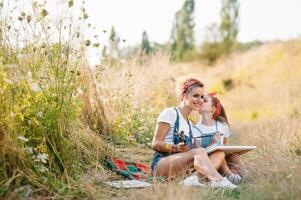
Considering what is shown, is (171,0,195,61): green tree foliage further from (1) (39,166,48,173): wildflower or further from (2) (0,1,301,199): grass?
(1) (39,166,48,173): wildflower

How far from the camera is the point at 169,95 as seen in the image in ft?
35.1

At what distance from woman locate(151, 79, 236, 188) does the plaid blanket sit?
0.79 feet

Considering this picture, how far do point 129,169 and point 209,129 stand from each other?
965 millimetres

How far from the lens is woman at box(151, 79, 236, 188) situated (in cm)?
522

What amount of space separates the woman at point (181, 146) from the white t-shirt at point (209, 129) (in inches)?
15.1

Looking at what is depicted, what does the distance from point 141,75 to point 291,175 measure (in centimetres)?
631

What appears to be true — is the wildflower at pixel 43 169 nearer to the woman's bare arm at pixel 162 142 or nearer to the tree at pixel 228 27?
the woman's bare arm at pixel 162 142

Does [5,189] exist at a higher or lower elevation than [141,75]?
lower

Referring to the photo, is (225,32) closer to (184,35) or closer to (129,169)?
(184,35)

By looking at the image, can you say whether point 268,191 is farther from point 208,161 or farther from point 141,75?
point 141,75

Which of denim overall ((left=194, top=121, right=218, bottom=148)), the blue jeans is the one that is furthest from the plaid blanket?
denim overall ((left=194, top=121, right=218, bottom=148))

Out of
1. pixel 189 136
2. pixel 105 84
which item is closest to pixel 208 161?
pixel 189 136

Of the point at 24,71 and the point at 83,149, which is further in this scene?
the point at 83,149

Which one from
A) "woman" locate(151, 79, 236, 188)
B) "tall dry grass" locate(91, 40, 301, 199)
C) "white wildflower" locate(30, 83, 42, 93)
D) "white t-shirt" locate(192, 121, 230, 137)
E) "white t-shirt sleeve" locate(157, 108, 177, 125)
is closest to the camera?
"tall dry grass" locate(91, 40, 301, 199)
